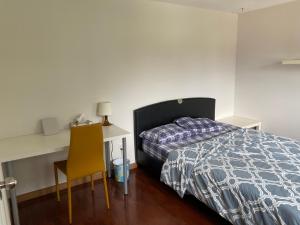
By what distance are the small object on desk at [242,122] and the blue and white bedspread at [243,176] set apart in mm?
841

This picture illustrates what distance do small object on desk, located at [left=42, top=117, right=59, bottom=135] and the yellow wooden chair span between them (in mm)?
413

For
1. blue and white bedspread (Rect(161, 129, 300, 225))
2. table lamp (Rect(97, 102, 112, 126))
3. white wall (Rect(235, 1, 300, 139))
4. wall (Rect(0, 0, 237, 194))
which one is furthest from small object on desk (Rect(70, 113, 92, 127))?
white wall (Rect(235, 1, 300, 139))

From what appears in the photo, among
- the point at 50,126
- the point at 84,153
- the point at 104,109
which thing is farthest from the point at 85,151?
the point at 104,109

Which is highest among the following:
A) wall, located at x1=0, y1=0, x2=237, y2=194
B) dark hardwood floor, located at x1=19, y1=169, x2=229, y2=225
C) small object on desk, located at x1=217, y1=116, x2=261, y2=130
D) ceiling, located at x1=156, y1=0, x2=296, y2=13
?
ceiling, located at x1=156, y1=0, x2=296, y2=13

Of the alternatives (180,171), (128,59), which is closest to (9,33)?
(128,59)

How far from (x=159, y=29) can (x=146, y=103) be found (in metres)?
1.05

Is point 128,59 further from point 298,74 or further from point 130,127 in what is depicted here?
point 298,74

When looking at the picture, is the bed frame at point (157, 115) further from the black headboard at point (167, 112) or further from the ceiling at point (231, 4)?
the ceiling at point (231, 4)

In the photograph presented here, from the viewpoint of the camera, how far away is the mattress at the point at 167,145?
2932 mm

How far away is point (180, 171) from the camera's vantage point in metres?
2.59

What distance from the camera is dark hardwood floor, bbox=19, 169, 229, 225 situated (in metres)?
2.38

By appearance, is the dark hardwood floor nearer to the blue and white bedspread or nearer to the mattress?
the blue and white bedspread

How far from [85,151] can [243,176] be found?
1.48m

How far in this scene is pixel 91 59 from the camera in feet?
9.57
